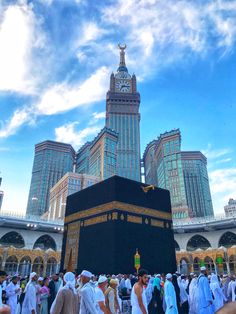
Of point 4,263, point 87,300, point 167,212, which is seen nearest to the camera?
point 87,300

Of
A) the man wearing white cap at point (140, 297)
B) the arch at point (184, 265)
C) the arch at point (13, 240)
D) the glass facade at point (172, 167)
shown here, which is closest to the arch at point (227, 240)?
the arch at point (184, 265)

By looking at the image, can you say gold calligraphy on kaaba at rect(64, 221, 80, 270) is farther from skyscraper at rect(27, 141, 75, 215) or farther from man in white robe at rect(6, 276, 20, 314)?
skyscraper at rect(27, 141, 75, 215)

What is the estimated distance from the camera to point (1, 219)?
2511cm

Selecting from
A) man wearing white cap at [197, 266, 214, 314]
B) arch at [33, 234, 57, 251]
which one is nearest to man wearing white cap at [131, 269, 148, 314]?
man wearing white cap at [197, 266, 214, 314]

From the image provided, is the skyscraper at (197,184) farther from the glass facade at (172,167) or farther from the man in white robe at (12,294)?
the man in white robe at (12,294)

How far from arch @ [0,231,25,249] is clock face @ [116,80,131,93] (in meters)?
69.3

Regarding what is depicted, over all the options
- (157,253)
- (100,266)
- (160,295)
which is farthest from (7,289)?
(157,253)

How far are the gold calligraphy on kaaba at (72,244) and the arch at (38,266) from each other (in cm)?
1237

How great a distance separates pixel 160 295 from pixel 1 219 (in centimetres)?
2075

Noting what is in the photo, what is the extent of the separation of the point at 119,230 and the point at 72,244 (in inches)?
157

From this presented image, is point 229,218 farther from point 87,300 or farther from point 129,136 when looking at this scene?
point 129,136

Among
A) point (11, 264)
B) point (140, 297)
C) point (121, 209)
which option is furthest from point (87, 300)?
point (11, 264)

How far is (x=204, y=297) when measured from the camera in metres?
5.96

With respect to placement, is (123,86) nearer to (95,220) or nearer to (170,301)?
(95,220)
